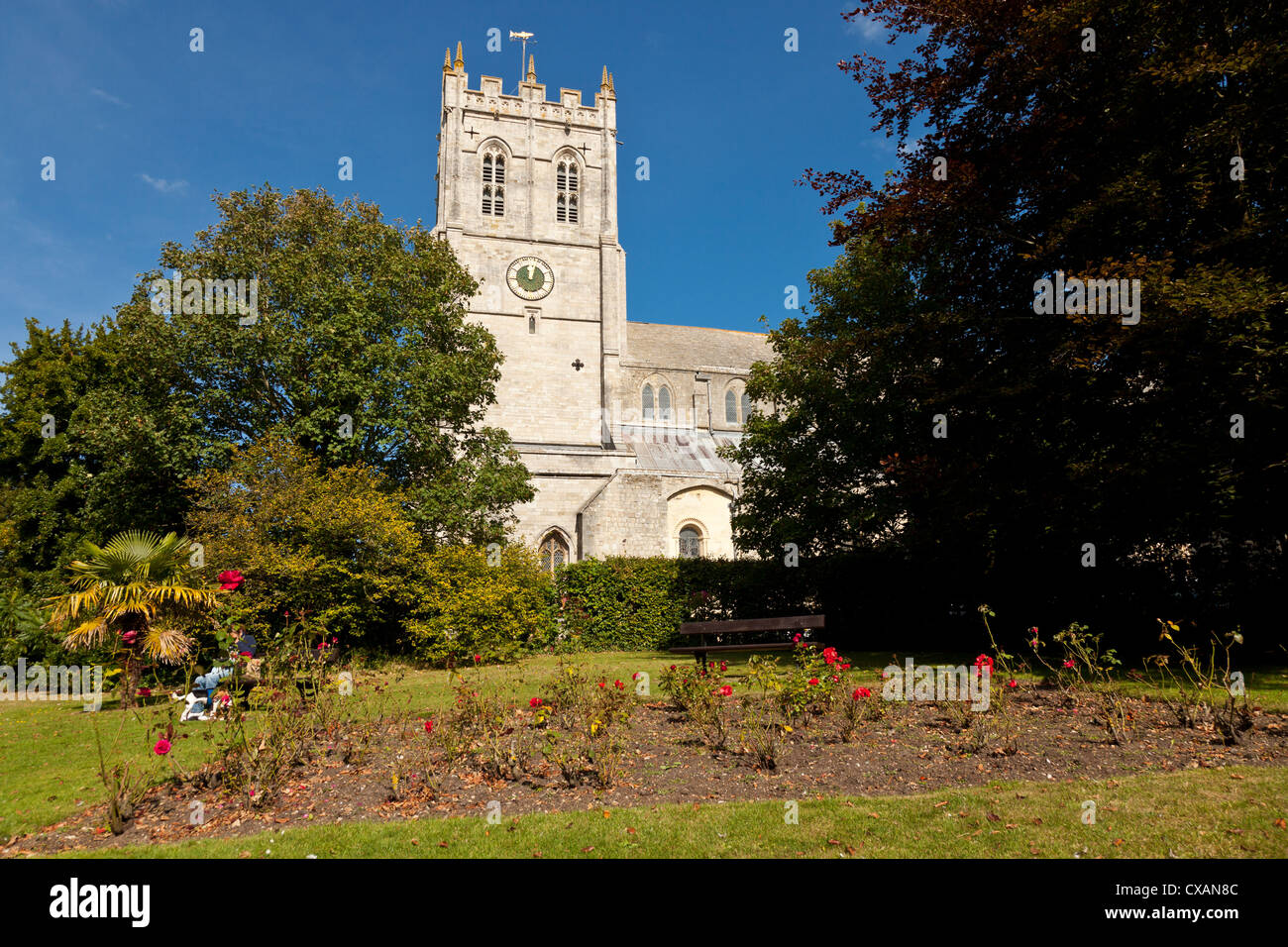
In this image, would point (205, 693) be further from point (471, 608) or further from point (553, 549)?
point (553, 549)

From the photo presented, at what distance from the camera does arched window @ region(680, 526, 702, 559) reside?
29.8 meters

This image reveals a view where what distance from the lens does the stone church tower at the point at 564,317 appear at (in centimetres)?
2948

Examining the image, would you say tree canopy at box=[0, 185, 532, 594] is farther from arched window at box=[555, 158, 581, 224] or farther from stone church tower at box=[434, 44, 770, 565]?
arched window at box=[555, 158, 581, 224]

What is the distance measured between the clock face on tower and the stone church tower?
0.06 metres

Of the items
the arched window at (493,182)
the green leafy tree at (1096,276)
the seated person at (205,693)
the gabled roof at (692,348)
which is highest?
the arched window at (493,182)

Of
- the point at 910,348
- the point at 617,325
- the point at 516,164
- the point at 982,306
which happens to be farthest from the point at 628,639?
the point at 516,164

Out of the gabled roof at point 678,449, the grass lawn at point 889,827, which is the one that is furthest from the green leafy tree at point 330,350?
the grass lawn at point 889,827

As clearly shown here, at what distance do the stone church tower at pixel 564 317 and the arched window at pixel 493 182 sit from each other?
0.17ft

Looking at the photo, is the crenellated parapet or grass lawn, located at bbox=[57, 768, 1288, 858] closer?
grass lawn, located at bbox=[57, 768, 1288, 858]

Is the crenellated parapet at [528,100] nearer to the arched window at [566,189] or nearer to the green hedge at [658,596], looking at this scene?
the arched window at [566,189]

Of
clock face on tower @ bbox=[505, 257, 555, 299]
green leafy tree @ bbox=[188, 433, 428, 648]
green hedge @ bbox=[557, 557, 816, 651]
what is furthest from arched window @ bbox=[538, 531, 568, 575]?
green leafy tree @ bbox=[188, 433, 428, 648]

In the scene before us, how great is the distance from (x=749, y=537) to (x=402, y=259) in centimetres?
1192

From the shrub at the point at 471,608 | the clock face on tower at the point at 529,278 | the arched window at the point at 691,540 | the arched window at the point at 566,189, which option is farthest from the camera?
the arched window at the point at 566,189
